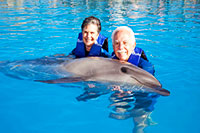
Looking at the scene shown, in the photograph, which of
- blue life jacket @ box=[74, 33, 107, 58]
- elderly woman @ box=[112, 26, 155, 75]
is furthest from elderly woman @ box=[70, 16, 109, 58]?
elderly woman @ box=[112, 26, 155, 75]

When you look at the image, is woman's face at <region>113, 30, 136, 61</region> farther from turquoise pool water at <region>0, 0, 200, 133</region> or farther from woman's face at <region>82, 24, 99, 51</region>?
woman's face at <region>82, 24, 99, 51</region>

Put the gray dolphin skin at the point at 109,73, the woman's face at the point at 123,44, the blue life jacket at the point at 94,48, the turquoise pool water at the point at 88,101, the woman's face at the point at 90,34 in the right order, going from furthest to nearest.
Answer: the blue life jacket at the point at 94,48 < the woman's face at the point at 90,34 < the woman's face at the point at 123,44 < the gray dolphin skin at the point at 109,73 < the turquoise pool water at the point at 88,101

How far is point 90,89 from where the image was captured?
4391 mm

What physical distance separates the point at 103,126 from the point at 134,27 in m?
8.51

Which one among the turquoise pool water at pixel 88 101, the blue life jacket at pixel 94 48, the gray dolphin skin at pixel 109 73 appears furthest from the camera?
the blue life jacket at pixel 94 48

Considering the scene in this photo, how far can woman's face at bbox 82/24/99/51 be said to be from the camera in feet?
18.6

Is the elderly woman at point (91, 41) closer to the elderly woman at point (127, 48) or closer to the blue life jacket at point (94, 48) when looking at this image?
the blue life jacket at point (94, 48)

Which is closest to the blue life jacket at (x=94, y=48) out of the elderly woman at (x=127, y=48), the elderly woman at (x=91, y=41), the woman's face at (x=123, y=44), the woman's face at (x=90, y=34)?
the elderly woman at (x=91, y=41)

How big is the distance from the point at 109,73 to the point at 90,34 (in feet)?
6.35

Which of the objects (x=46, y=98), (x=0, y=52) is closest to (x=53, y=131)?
(x=46, y=98)

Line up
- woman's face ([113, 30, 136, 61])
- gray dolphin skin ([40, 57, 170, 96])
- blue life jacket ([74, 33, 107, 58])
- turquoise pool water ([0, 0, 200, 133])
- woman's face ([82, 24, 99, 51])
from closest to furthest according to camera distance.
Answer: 1. turquoise pool water ([0, 0, 200, 133])
2. gray dolphin skin ([40, 57, 170, 96])
3. woman's face ([113, 30, 136, 61])
4. woman's face ([82, 24, 99, 51])
5. blue life jacket ([74, 33, 107, 58])

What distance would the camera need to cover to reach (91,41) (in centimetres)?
595

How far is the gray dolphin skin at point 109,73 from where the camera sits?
3.84 metres

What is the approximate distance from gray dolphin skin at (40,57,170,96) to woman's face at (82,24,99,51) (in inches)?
54.0
